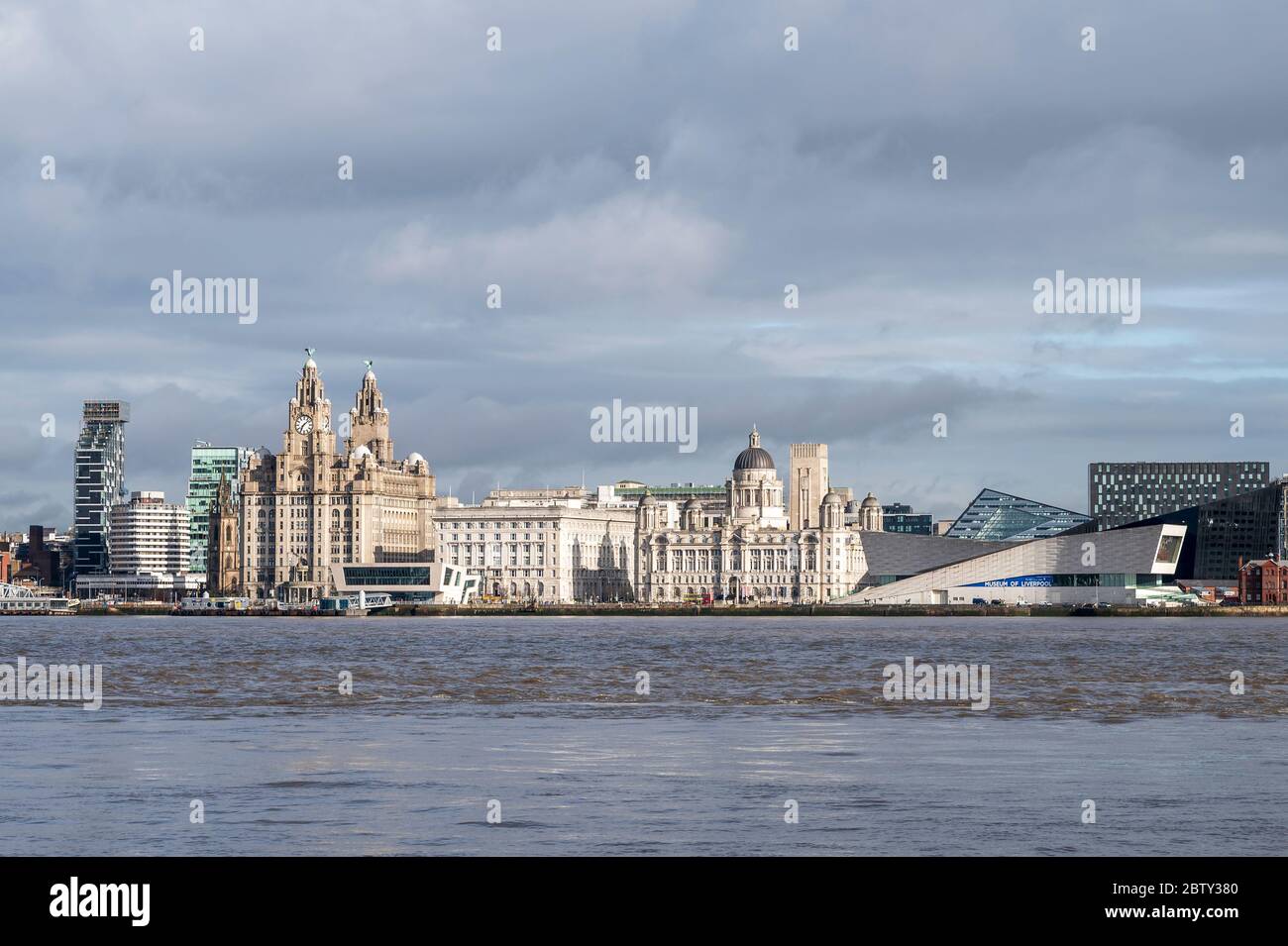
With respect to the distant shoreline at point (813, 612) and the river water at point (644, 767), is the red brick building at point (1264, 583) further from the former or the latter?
the river water at point (644, 767)

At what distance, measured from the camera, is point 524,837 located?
725 inches

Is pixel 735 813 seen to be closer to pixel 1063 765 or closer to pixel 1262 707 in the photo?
pixel 1063 765
